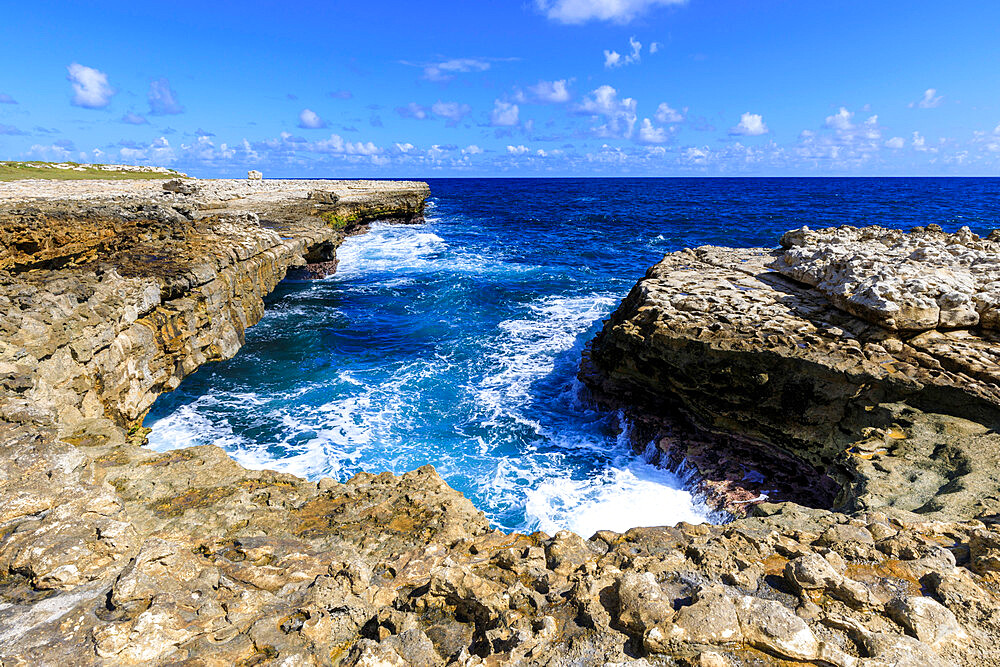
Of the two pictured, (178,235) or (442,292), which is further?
(442,292)

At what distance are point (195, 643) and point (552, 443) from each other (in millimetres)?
9954

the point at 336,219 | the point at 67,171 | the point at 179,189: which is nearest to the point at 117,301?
the point at 336,219

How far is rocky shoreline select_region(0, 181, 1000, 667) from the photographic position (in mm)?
3775

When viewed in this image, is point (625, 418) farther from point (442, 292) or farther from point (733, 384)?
point (442, 292)

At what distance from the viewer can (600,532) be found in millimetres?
5797

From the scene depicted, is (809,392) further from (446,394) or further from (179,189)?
(179,189)

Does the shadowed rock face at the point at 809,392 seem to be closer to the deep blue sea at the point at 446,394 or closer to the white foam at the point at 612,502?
the white foam at the point at 612,502

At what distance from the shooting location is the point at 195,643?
3711 millimetres

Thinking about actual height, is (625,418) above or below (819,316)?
below

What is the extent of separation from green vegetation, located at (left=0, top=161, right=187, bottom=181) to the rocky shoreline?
4497 centimetres

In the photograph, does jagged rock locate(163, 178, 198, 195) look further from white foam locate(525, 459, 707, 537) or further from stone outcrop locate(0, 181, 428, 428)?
white foam locate(525, 459, 707, 537)

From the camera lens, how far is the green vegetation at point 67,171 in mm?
46575

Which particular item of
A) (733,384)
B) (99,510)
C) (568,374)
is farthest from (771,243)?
(99,510)

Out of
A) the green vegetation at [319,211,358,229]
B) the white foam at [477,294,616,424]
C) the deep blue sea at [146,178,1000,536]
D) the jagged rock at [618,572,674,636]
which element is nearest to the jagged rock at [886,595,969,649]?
the jagged rock at [618,572,674,636]
